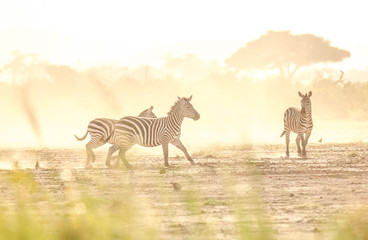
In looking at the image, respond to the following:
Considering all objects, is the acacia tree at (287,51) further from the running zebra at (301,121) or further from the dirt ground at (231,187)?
the dirt ground at (231,187)

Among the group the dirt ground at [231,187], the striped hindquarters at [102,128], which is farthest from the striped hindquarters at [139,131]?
the striped hindquarters at [102,128]

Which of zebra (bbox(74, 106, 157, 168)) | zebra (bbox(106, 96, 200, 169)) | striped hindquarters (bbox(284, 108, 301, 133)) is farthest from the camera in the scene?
striped hindquarters (bbox(284, 108, 301, 133))

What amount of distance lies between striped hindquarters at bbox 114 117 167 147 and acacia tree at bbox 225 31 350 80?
5796cm

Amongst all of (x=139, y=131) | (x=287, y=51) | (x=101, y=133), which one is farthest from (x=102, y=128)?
(x=287, y=51)

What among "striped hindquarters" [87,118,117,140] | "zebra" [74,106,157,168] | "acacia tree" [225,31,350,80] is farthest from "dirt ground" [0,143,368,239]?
"acacia tree" [225,31,350,80]

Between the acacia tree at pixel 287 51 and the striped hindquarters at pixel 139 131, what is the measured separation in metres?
58.0

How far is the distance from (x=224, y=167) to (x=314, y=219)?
866cm

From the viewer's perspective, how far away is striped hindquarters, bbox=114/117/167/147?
19.9 m

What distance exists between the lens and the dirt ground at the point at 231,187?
966cm

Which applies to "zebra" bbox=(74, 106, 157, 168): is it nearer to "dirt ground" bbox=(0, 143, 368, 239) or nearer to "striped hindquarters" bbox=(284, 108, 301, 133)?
"dirt ground" bbox=(0, 143, 368, 239)

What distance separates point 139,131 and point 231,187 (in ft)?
20.0

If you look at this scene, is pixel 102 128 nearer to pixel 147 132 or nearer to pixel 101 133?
pixel 101 133

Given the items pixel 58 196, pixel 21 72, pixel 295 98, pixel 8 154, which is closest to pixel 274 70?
pixel 295 98

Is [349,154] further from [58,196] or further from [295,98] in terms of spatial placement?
[295,98]
